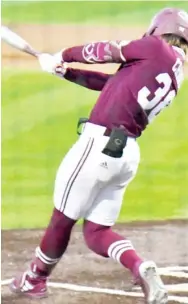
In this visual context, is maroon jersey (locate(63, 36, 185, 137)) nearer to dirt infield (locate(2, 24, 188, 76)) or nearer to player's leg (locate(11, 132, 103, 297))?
player's leg (locate(11, 132, 103, 297))

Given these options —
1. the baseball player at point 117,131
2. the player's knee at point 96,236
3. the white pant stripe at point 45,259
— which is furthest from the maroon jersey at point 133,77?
the white pant stripe at point 45,259

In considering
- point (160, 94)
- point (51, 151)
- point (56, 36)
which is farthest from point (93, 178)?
point (56, 36)

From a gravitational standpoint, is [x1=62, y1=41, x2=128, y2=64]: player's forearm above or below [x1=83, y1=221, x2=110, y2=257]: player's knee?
above

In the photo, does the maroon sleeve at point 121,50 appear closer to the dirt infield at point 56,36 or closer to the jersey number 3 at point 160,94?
the jersey number 3 at point 160,94

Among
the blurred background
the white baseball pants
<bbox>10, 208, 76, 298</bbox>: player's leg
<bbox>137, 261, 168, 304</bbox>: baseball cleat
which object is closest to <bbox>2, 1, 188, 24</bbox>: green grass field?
the blurred background

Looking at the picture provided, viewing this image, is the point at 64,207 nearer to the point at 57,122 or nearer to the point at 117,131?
the point at 117,131

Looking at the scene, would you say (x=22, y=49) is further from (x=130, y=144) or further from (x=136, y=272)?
(x=136, y=272)

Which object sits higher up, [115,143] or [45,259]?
[115,143]
